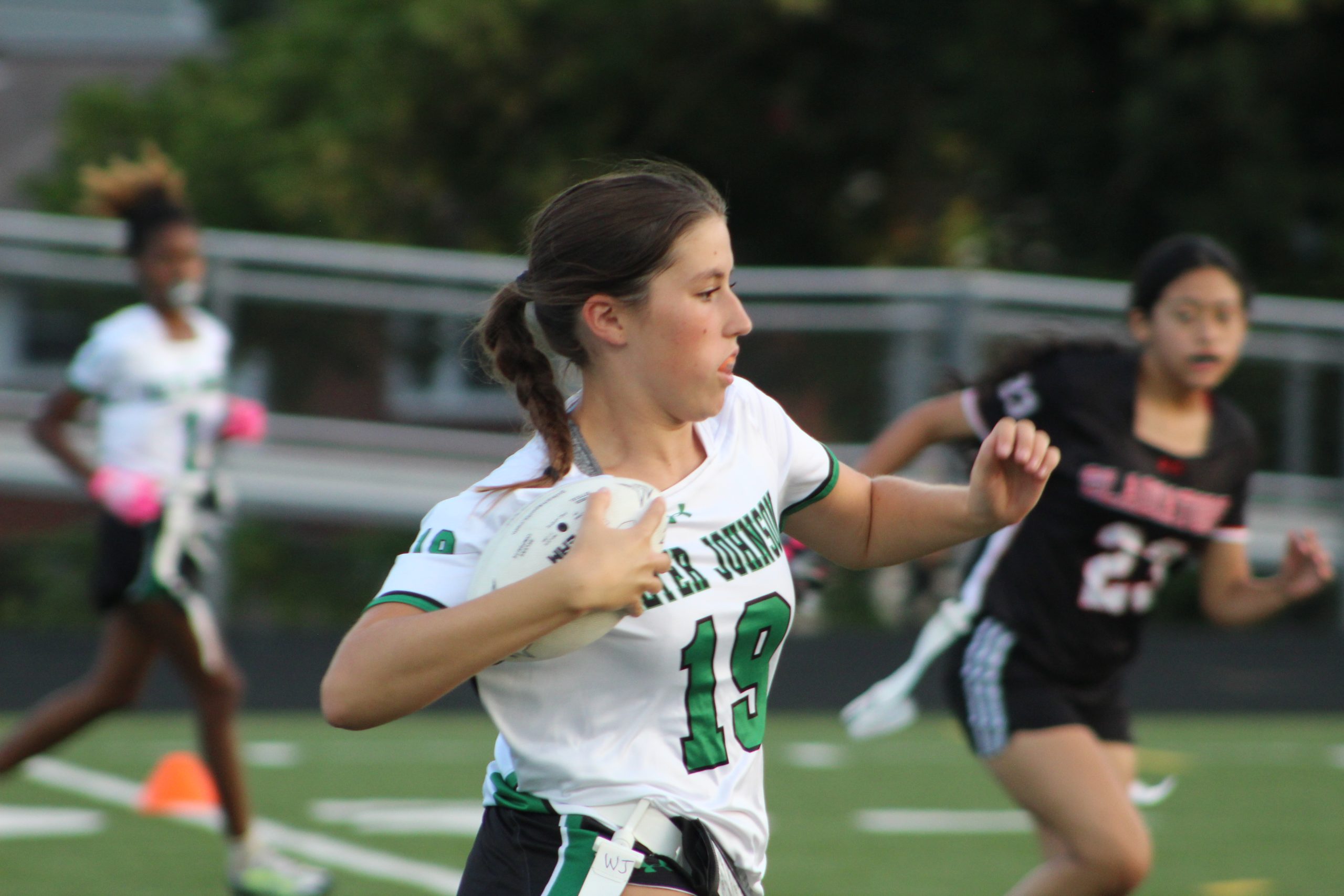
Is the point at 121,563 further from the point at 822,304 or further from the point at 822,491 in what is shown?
the point at 822,304

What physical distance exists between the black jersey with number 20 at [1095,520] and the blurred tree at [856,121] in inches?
385

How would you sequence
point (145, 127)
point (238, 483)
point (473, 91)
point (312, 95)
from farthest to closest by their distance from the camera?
point (145, 127) < point (312, 95) < point (473, 91) < point (238, 483)

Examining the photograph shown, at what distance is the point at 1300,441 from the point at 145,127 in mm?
17957

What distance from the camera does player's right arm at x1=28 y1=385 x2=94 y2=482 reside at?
6918mm

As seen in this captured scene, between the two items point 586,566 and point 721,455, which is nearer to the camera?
point 586,566

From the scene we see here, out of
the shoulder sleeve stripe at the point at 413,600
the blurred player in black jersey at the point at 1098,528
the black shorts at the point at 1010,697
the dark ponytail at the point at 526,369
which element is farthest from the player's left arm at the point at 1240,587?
the shoulder sleeve stripe at the point at 413,600

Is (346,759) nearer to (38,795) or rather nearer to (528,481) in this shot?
(38,795)

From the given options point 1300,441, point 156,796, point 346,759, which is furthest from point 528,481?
point 1300,441

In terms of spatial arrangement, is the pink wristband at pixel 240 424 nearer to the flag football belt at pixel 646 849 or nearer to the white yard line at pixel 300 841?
the white yard line at pixel 300 841

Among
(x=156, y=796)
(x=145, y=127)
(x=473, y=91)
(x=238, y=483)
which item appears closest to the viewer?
(x=156, y=796)

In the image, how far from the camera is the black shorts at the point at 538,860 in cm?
279

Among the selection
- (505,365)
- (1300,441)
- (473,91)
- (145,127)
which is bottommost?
(505,365)

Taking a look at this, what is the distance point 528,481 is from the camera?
9.25 ft

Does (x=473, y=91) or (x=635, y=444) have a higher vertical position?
(x=473, y=91)
